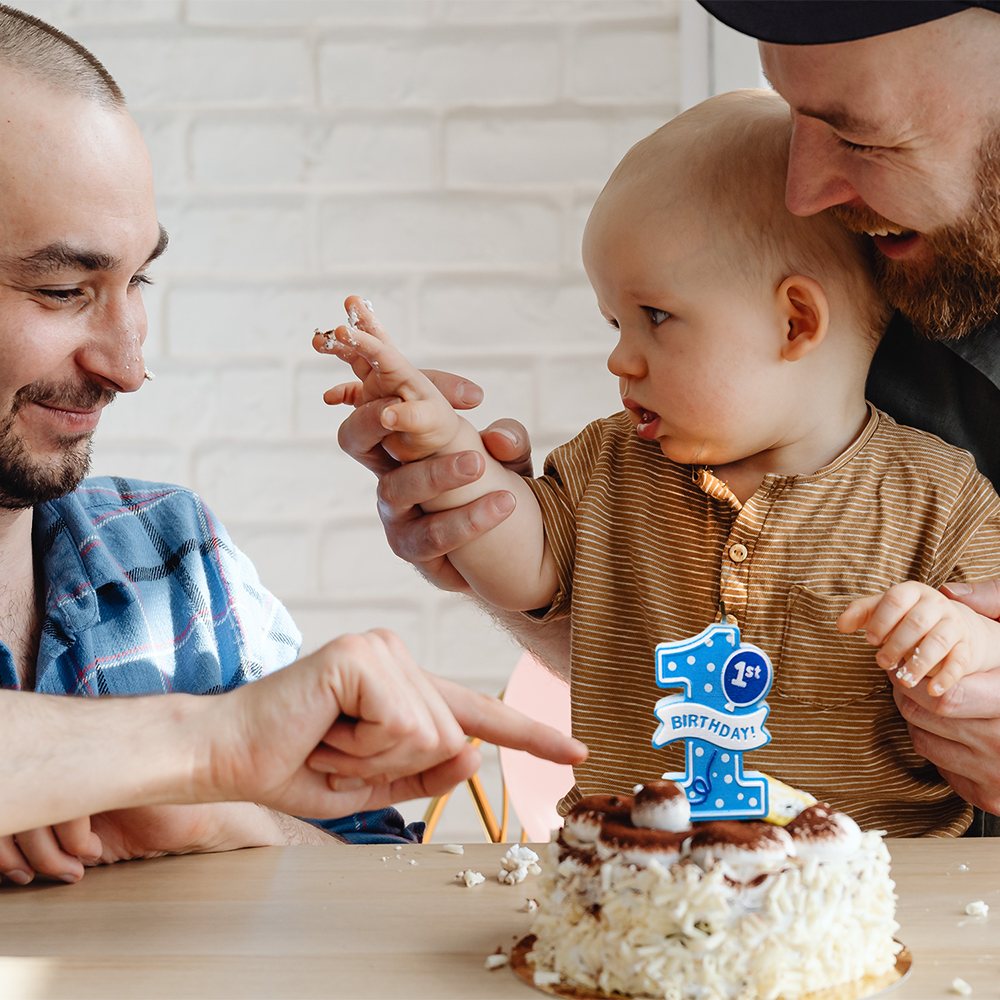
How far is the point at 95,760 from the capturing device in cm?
84

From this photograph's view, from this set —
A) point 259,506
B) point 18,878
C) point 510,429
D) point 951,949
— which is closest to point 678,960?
point 951,949

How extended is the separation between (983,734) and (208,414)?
1861 mm

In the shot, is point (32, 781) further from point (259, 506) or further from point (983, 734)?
point (259, 506)

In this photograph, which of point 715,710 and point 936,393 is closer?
point 715,710

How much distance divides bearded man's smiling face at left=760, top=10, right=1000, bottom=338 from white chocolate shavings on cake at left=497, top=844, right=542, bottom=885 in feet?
2.35

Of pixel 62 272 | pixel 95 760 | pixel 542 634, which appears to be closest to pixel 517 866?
pixel 95 760

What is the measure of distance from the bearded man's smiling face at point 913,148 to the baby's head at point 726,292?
0.21ft

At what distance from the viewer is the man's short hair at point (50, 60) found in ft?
4.44

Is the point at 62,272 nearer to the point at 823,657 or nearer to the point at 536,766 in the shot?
the point at 823,657

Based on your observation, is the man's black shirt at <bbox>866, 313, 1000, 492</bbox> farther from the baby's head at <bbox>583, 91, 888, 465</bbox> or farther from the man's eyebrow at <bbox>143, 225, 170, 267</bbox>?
the man's eyebrow at <bbox>143, 225, 170, 267</bbox>

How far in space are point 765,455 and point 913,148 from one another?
0.38 m

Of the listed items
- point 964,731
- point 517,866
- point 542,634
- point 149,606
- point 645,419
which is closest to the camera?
point 517,866

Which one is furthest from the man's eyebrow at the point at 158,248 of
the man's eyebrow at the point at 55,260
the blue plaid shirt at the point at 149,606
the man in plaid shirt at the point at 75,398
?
the blue plaid shirt at the point at 149,606

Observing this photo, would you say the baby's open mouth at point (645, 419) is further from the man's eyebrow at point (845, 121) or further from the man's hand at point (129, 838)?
the man's hand at point (129, 838)
